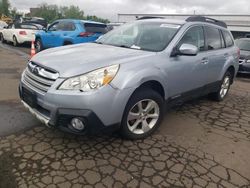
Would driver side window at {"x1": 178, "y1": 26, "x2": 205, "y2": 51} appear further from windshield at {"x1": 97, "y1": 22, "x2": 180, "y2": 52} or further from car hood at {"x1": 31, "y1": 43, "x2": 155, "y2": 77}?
car hood at {"x1": 31, "y1": 43, "x2": 155, "y2": 77}

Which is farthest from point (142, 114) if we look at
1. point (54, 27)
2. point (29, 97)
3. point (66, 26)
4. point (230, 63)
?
point (54, 27)

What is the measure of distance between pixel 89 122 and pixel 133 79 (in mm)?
758

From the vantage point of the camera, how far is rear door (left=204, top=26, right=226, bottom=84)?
15.9 ft

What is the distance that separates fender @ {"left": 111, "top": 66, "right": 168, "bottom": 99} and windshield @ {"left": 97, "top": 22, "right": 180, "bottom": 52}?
0.44 meters

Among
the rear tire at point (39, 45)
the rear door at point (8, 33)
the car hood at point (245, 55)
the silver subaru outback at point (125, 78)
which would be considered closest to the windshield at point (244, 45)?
the car hood at point (245, 55)

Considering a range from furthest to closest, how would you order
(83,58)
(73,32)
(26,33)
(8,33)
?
(8,33) < (26,33) < (73,32) < (83,58)

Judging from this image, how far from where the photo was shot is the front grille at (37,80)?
3.15 metres

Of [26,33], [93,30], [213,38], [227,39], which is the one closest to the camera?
[213,38]

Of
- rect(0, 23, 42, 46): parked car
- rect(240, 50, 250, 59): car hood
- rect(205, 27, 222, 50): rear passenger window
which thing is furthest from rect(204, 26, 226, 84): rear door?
rect(0, 23, 42, 46): parked car

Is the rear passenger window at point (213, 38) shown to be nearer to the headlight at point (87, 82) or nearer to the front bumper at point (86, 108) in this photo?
the front bumper at point (86, 108)

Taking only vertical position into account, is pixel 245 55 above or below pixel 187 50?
below

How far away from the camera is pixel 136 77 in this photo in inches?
130

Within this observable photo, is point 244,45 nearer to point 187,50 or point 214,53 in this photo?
point 214,53

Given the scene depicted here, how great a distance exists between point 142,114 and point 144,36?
135cm
